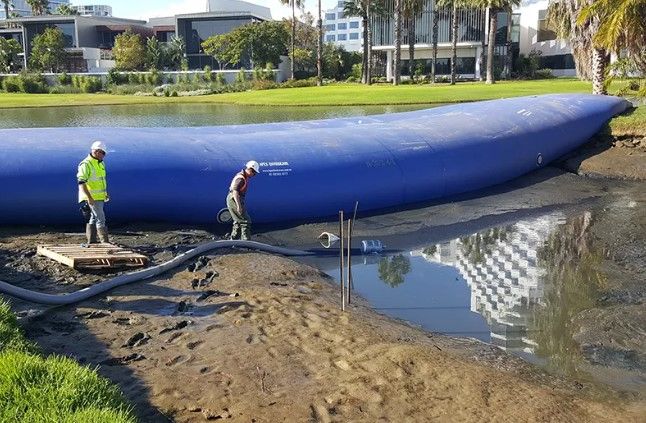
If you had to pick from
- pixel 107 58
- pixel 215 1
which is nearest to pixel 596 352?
pixel 107 58

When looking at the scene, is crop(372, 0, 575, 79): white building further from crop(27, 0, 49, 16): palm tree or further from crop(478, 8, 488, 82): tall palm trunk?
crop(27, 0, 49, 16): palm tree

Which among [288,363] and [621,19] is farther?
[621,19]

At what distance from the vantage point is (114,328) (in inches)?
273

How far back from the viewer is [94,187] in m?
9.34

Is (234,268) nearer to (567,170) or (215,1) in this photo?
(567,170)

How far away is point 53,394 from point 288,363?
7.66ft

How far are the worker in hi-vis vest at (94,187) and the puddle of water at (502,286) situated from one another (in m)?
3.50

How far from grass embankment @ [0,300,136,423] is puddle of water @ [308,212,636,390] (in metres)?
4.24

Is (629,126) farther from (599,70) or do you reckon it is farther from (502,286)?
(502,286)

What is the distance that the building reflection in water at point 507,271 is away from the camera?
25.5 ft

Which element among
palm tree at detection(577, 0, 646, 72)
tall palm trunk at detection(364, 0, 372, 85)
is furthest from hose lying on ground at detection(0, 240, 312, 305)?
tall palm trunk at detection(364, 0, 372, 85)

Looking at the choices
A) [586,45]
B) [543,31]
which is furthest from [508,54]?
[586,45]

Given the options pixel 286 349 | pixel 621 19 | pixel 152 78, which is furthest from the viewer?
pixel 152 78

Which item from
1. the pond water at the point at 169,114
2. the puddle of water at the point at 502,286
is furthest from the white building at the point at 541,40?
the puddle of water at the point at 502,286
